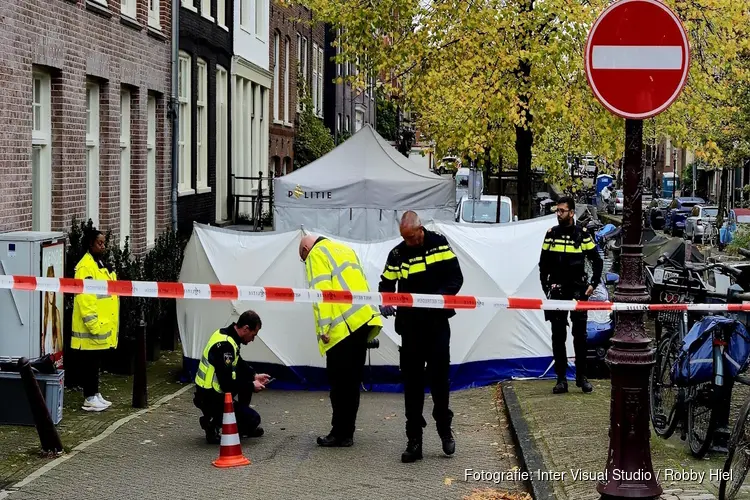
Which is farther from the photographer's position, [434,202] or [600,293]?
[434,202]

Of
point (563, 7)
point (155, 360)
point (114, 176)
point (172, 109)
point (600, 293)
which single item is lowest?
point (155, 360)

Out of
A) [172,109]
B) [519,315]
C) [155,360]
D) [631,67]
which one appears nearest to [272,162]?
[172,109]

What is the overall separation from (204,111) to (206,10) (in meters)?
2.09

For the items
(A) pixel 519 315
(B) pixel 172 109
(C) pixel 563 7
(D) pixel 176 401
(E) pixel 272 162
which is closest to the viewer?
(D) pixel 176 401

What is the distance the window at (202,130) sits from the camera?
947 inches

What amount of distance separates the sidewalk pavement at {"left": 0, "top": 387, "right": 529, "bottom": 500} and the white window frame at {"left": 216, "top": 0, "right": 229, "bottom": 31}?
15.7m

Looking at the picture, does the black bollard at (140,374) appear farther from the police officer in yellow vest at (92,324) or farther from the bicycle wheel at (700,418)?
the bicycle wheel at (700,418)

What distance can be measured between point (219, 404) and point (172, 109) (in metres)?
11.9

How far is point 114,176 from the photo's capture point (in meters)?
17.0

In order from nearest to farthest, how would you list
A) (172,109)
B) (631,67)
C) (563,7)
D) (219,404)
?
(631,67) < (219,404) < (563,7) < (172,109)

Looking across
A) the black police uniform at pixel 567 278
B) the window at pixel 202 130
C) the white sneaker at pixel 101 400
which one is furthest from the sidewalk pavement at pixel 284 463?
the window at pixel 202 130

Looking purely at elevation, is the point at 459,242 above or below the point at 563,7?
below

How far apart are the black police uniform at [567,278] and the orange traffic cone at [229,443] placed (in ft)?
12.6

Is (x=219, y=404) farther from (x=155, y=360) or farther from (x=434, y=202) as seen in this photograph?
(x=434, y=202)
